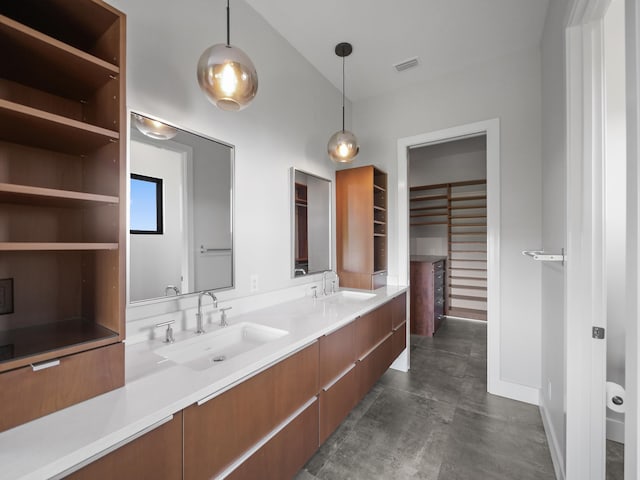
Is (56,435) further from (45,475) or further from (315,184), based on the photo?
(315,184)

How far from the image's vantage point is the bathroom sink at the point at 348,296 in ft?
8.39

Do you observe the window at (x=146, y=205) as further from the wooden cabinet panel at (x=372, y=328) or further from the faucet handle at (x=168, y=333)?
the wooden cabinet panel at (x=372, y=328)

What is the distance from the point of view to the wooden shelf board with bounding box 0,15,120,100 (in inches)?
32.0

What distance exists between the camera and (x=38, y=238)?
103 centimetres

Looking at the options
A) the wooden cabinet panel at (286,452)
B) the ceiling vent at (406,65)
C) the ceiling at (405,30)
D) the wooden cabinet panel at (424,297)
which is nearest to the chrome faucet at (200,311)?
the wooden cabinet panel at (286,452)

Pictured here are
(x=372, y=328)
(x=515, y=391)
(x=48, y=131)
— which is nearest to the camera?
(x=48, y=131)

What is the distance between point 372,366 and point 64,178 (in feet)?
7.21

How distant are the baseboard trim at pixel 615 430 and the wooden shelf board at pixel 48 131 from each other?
3225 mm

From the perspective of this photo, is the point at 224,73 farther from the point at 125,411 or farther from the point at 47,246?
the point at 125,411

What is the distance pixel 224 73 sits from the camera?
127cm

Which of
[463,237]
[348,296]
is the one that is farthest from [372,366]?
[463,237]

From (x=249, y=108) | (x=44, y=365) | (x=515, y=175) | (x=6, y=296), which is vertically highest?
(x=249, y=108)

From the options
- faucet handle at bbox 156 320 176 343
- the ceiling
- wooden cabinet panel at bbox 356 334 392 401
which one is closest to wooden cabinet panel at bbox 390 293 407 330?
wooden cabinet panel at bbox 356 334 392 401

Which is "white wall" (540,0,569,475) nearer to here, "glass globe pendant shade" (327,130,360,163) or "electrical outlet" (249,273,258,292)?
"glass globe pendant shade" (327,130,360,163)
